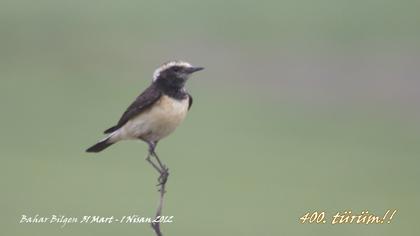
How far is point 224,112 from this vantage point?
116 feet

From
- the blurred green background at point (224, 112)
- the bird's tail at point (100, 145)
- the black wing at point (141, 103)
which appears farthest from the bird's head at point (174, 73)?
the blurred green background at point (224, 112)

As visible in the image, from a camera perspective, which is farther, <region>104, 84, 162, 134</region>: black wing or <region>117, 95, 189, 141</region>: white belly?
<region>104, 84, 162, 134</region>: black wing

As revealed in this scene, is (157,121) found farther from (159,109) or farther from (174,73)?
(174,73)

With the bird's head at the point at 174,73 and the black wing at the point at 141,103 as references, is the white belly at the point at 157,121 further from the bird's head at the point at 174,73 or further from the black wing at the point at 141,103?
the bird's head at the point at 174,73

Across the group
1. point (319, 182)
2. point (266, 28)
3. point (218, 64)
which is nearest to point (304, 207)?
point (319, 182)

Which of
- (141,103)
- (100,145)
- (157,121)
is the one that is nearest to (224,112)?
(100,145)

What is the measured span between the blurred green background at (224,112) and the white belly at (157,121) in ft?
33.3

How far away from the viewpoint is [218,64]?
43312 millimetres

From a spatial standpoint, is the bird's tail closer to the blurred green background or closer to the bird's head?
the bird's head

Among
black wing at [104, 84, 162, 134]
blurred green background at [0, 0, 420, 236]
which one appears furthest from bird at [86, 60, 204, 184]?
blurred green background at [0, 0, 420, 236]

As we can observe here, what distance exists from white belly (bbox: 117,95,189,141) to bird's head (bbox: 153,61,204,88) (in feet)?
0.46

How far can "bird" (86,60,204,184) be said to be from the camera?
8.91 metres

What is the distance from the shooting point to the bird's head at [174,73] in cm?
899

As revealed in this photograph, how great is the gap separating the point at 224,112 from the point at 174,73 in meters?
26.3
